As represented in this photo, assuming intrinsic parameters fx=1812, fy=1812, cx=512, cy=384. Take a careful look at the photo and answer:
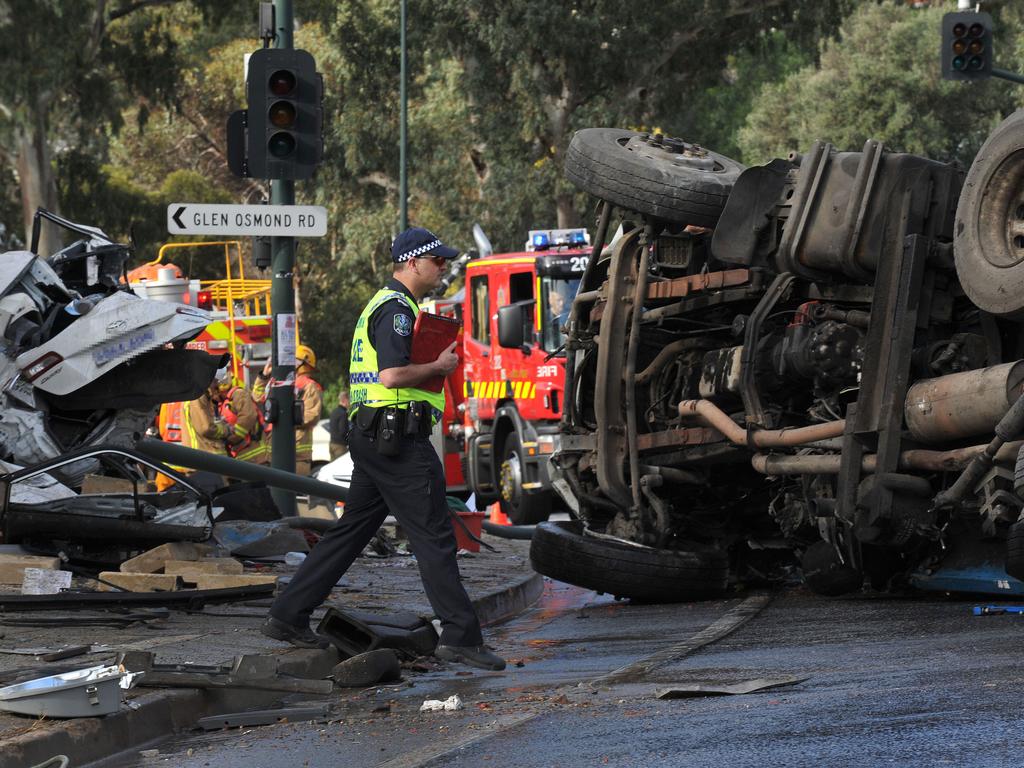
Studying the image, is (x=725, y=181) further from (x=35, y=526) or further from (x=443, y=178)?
(x=443, y=178)

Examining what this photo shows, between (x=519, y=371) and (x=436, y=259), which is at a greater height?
(x=436, y=259)

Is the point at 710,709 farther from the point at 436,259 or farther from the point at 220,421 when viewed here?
the point at 220,421

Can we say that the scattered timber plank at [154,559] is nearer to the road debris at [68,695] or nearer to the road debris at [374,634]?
the road debris at [374,634]

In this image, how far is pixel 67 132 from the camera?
36531 millimetres

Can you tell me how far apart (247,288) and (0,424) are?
1939 centimetres

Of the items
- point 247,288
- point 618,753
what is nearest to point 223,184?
point 247,288

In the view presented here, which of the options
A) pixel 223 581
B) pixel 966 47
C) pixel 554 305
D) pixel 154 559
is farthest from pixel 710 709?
pixel 966 47

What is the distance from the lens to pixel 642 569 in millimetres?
9789

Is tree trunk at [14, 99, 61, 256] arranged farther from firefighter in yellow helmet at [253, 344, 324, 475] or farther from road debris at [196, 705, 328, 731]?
road debris at [196, 705, 328, 731]

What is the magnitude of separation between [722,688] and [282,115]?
22.7ft

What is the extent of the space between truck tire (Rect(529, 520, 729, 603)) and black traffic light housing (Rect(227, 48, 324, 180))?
11.0 feet

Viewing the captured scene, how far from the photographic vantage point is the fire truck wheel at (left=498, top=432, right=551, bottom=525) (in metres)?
17.9

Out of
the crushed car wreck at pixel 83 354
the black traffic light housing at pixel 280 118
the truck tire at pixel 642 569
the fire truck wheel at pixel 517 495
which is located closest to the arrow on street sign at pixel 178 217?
the black traffic light housing at pixel 280 118

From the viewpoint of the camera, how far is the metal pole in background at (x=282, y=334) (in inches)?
496
